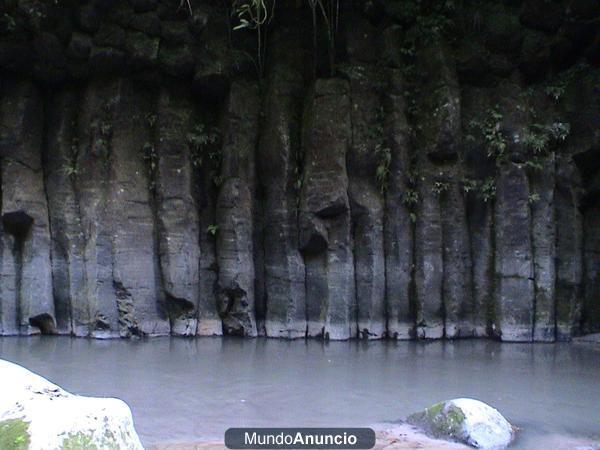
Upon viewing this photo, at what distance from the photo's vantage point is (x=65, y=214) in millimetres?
11562

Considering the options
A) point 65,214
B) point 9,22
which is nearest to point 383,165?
Result: point 65,214

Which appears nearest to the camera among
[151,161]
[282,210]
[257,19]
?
[257,19]

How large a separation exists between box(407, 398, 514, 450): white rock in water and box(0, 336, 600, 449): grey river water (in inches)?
9.4

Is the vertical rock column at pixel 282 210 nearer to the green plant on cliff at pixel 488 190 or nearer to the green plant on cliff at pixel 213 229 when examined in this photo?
the green plant on cliff at pixel 213 229

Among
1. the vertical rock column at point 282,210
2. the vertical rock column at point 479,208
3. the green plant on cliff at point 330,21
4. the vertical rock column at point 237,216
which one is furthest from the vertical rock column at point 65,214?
the vertical rock column at point 479,208

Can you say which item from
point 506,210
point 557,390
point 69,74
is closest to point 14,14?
point 69,74

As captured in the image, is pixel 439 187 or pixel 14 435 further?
pixel 439 187

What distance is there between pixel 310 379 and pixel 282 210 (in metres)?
3.98

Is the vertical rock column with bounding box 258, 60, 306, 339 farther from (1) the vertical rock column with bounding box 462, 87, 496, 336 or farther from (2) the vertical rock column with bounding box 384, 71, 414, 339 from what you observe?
(1) the vertical rock column with bounding box 462, 87, 496, 336

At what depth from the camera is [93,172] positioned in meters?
11.6

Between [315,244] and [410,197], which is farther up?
[410,197]

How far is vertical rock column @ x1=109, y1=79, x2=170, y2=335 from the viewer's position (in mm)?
11211

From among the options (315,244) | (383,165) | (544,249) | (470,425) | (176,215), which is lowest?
(470,425)

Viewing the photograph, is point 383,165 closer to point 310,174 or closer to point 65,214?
point 310,174
